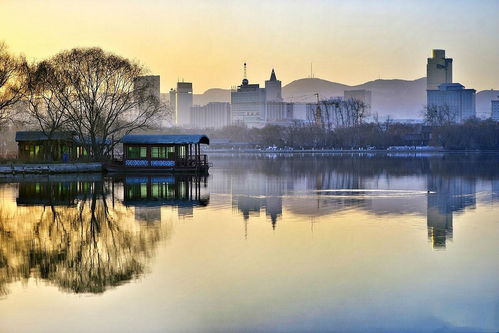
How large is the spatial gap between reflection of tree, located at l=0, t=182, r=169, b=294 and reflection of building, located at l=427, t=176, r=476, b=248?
10084 mm

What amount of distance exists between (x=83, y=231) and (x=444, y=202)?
1911cm

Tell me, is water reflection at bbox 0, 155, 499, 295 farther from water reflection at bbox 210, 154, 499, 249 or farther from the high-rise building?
the high-rise building

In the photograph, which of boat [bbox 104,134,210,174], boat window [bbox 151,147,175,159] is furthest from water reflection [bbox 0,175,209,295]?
boat window [bbox 151,147,175,159]

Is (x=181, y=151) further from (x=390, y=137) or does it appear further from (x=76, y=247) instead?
(x=390, y=137)

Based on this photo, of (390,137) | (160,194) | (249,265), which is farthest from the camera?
(390,137)

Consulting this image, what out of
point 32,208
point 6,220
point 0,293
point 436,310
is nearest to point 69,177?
point 32,208

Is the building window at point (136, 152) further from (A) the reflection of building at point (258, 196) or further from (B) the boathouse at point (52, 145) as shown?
(A) the reflection of building at point (258, 196)

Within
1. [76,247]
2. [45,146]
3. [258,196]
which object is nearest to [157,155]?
[45,146]

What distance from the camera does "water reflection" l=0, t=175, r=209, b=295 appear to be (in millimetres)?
18000

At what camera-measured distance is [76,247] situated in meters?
21.6

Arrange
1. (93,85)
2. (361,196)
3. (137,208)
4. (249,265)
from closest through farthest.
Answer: (249,265), (137,208), (361,196), (93,85)

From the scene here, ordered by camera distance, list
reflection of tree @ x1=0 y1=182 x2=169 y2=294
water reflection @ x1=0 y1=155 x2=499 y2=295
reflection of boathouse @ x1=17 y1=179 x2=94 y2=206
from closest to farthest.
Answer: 1. reflection of tree @ x1=0 y1=182 x2=169 y2=294
2. water reflection @ x1=0 y1=155 x2=499 y2=295
3. reflection of boathouse @ x1=17 y1=179 x2=94 y2=206

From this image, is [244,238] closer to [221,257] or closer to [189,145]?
[221,257]

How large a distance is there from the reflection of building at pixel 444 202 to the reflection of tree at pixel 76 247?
10084 millimetres
